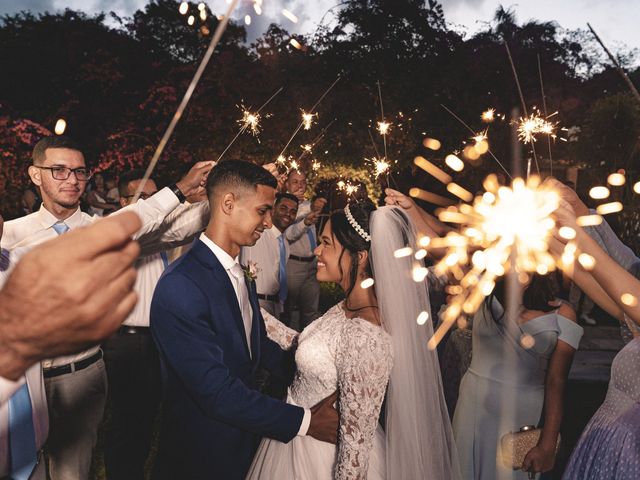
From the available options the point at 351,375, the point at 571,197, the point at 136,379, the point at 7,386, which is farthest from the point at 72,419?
the point at 571,197

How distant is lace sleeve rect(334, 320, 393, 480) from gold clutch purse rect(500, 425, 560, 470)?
1209 millimetres

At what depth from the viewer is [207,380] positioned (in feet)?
7.24

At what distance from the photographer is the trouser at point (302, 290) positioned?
743cm

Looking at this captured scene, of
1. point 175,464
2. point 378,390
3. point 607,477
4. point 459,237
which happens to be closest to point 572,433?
point 459,237

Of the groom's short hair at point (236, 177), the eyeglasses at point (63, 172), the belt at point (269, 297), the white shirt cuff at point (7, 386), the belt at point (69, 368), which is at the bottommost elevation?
the belt at point (269, 297)

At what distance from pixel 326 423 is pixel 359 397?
32 cm

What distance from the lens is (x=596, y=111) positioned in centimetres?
1441

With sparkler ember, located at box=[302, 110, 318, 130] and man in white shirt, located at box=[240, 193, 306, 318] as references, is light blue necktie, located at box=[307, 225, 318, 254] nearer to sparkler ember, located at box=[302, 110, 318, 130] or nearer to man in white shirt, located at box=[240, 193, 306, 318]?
man in white shirt, located at box=[240, 193, 306, 318]

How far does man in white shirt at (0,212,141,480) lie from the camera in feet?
2.24

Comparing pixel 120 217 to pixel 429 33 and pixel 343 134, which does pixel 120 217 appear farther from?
pixel 429 33

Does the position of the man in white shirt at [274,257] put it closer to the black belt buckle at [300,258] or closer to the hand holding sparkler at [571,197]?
the black belt buckle at [300,258]

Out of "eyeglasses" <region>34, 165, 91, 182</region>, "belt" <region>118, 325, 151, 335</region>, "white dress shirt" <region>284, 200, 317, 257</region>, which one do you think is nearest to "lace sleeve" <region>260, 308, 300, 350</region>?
"belt" <region>118, 325, 151, 335</region>

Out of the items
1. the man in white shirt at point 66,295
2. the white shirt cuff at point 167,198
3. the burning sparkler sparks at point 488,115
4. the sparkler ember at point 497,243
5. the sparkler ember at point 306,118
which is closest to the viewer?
the man in white shirt at point 66,295

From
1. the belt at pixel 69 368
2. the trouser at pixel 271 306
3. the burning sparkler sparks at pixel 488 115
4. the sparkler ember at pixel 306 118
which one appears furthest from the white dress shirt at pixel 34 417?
the burning sparkler sparks at pixel 488 115
